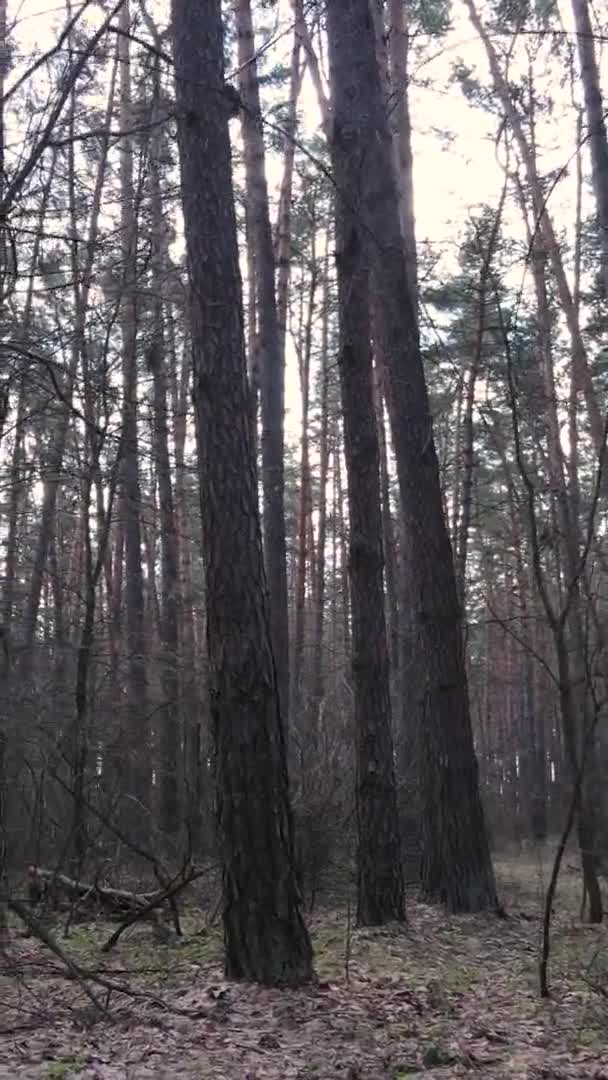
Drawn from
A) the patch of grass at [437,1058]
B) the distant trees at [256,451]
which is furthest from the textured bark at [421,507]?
the patch of grass at [437,1058]

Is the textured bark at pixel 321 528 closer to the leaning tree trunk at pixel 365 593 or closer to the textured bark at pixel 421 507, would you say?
the textured bark at pixel 421 507

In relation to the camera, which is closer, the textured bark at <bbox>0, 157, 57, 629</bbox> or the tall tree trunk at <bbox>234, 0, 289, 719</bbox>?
the textured bark at <bbox>0, 157, 57, 629</bbox>

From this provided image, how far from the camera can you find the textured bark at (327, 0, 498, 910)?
28.8 feet

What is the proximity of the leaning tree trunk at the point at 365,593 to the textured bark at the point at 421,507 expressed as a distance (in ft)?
1.68

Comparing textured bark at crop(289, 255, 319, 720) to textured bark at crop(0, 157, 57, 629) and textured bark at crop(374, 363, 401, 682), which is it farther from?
textured bark at crop(0, 157, 57, 629)

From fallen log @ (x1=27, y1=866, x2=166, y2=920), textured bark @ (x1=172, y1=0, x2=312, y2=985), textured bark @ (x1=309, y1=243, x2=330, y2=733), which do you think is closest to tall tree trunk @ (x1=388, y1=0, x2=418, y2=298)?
textured bark @ (x1=309, y1=243, x2=330, y2=733)

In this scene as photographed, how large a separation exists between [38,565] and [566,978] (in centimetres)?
1037

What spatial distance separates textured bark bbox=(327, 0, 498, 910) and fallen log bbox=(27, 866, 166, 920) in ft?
8.31

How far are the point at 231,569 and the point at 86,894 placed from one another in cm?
340

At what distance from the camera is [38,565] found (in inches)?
585

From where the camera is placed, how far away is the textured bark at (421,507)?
345 inches

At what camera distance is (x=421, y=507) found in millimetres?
9312

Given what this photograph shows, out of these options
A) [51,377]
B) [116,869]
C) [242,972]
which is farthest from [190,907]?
[51,377]

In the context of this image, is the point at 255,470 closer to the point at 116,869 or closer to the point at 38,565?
the point at 116,869
